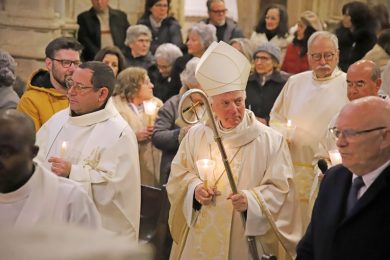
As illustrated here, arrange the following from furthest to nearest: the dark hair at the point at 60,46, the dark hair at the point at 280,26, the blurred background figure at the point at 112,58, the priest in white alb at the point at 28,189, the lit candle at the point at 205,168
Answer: the dark hair at the point at 280,26, the blurred background figure at the point at 112,58, the dark hair at the point at 60,46, the lit candle at the point at 205,168, the priest in white alb at the point at 28,189

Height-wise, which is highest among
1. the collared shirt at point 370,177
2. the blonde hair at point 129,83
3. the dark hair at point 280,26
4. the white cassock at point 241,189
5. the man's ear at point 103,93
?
the dark hair at point 280,26

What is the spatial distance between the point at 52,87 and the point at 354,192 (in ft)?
10.2

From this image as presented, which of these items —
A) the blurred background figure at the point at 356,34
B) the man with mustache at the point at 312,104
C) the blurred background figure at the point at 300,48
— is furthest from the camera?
the blurred background figure at the point at 300,48

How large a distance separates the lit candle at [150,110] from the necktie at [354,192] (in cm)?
341

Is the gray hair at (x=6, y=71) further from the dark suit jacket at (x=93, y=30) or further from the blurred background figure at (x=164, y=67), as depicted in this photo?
the dark suit jacket at (x=93, y=30)

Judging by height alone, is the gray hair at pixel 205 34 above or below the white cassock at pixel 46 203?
above

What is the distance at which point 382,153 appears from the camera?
13.5 feet

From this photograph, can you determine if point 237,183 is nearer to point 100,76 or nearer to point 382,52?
point 100,76

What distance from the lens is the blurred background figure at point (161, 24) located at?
34.5 ft

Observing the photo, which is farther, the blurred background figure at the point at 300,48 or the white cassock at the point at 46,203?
the blurred background figure at the point at 300,48

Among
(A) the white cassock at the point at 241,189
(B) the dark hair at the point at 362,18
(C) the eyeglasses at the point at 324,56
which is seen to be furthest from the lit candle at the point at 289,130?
(B) the dark hair at the point at 362,18

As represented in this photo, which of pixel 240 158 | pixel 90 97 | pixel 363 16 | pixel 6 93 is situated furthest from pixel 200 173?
pixel 363 16

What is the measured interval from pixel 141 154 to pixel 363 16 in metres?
3.44

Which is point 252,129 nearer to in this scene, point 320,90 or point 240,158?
point 240,158
